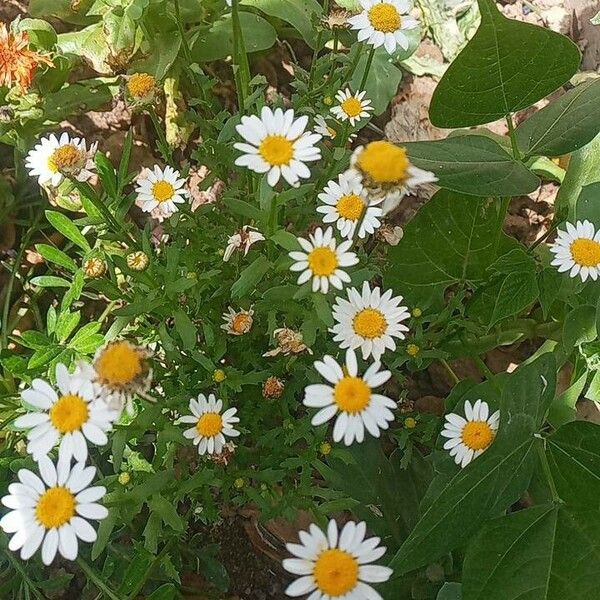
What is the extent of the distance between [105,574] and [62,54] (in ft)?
4.16

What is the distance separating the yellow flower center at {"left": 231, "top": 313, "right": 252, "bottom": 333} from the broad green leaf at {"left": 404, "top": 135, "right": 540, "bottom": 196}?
425 millimetres

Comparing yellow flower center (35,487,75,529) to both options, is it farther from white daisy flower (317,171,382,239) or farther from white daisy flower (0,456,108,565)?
white daisy flower (317,171,382,239)

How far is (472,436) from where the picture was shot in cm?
133

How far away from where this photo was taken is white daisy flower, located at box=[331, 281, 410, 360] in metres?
1.24

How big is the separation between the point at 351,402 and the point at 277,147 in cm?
42

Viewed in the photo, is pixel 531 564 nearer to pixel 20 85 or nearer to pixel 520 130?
pixel 520 130

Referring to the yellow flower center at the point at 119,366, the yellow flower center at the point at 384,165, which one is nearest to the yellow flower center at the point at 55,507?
the yellow flower center at the point at 119,366

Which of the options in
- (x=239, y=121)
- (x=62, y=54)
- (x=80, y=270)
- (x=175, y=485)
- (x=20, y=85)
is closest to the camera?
(x=175, y=485)

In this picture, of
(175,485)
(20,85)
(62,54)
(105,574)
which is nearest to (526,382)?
(175,485)

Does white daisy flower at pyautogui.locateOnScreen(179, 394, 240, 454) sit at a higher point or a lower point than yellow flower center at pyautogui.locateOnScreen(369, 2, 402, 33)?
lower

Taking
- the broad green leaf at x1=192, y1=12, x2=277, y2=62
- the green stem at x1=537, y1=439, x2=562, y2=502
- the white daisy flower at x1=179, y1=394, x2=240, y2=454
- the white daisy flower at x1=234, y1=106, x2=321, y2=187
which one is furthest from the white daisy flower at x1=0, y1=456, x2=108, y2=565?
the broad green leaf at x1=192, y1=12, x2=277, y2=62

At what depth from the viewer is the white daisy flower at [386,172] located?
3.38ft

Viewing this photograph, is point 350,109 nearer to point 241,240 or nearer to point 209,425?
point 241,240

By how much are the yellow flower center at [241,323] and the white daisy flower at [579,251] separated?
58 centimetres
